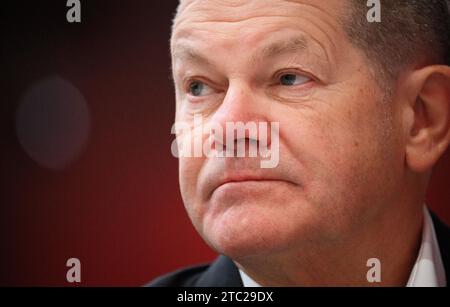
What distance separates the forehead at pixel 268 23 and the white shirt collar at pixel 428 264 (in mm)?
518

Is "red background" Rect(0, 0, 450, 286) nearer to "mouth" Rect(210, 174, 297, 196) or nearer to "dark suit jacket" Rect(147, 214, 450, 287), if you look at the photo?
"dark suit jacket" Rect(147, 214, 450, 287)

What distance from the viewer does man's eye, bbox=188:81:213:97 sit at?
1.48 meters

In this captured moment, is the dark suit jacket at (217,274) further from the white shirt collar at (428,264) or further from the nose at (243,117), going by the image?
the nose at (243,117)

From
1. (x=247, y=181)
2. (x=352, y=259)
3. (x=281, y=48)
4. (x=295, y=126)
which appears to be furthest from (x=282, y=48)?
(x=352, y=259)

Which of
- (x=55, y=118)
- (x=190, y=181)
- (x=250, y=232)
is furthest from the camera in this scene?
(x=55, y=118)

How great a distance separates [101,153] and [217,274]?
0.45 meters

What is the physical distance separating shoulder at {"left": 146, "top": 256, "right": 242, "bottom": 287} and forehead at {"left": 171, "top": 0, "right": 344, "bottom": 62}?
608mm

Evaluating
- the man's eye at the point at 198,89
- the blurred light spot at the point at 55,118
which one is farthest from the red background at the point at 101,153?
the man's eye at the point at 198,89

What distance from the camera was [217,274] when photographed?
170 centimetres

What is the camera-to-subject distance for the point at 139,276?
1.76 m

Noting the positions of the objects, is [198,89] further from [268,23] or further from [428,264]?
[428,264]

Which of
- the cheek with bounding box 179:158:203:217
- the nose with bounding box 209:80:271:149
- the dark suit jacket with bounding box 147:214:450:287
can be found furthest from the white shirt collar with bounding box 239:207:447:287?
the nose with bounding box 209:80:271:149

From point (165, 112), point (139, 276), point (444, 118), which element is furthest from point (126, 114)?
point (444, 118)
